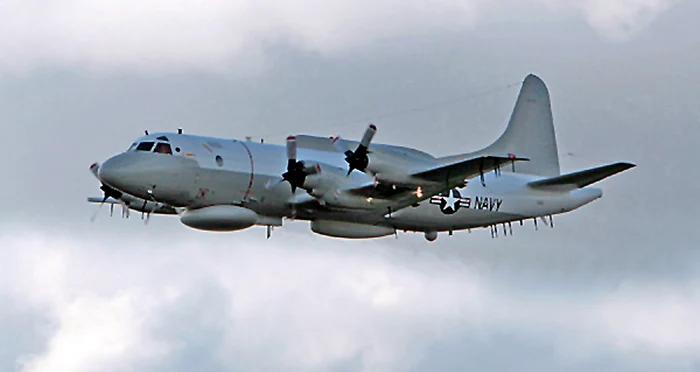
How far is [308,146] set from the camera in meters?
38.6

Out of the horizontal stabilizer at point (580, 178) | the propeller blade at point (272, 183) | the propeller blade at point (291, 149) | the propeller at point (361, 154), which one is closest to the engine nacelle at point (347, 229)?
the propeller blade at point (272, 183)

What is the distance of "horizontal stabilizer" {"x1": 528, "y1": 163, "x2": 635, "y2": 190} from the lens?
36.1m

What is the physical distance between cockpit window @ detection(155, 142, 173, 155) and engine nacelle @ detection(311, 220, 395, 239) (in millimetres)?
5012

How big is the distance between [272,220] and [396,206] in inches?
141

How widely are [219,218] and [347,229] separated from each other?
14.4 feet

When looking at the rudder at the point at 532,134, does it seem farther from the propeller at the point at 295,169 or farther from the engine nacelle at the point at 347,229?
the propeller at the point at 295,169

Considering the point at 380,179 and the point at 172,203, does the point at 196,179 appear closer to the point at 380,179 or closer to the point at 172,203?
the point at 172,203

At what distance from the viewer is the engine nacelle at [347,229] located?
3928 centimetres

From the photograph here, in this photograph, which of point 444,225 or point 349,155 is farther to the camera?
point 444,225

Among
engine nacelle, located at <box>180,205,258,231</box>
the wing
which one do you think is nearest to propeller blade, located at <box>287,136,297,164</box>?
engine nacelle, located at <box>180,205,258,231</box>

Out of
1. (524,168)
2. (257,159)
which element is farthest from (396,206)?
(524,168)

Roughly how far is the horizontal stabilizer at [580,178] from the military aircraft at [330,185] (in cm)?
4

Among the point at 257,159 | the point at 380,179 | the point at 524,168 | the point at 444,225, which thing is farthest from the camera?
the point at 524,168

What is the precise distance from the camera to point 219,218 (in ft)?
121
